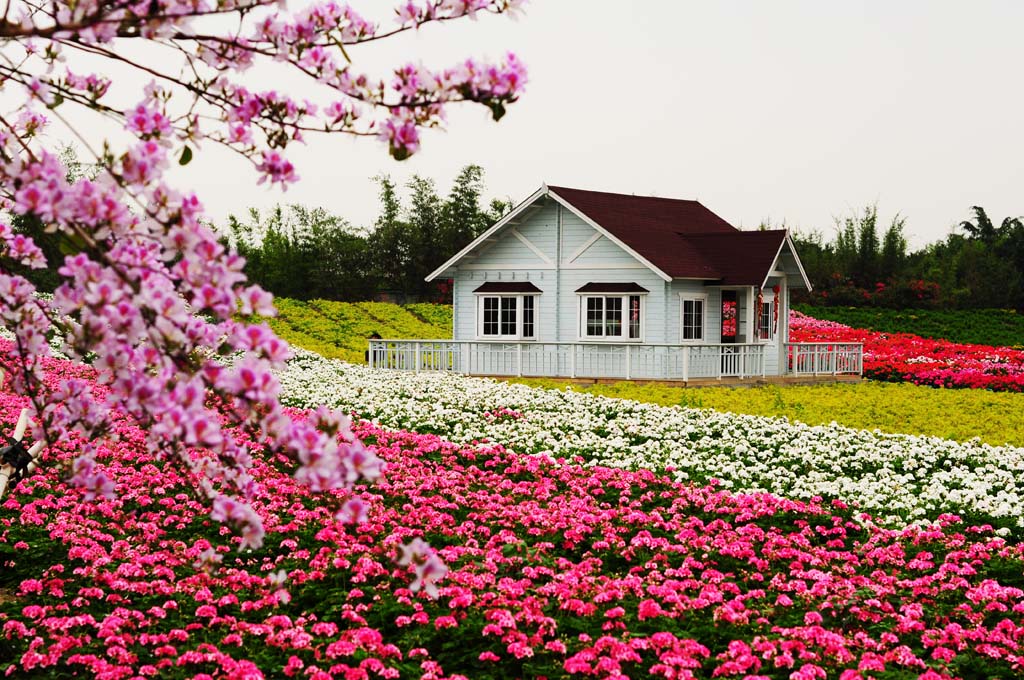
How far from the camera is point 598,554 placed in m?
8.95

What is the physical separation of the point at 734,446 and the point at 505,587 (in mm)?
7117

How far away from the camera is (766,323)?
93.7 feet

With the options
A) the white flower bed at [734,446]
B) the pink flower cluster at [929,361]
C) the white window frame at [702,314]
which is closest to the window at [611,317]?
the white window frame at [702,314]

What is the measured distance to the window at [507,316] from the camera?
27.7m

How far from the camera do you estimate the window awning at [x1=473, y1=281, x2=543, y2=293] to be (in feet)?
90.3

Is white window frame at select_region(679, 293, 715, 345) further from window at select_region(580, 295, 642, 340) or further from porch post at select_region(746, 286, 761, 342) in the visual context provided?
window at select_region(580, 295, 642, 340)

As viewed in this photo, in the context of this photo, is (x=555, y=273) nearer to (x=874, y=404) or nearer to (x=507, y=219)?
(x=507, y=219)

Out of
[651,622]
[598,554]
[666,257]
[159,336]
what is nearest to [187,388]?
[159,336]

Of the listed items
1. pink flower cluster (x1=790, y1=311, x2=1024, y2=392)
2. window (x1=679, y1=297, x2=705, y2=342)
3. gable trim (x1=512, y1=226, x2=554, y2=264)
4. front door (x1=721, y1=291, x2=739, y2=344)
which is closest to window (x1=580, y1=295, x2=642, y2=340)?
window (x1=679, y1=297, x2=705, y2=342)

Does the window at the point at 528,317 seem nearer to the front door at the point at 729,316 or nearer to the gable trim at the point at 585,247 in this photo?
the gable trim at the point at 585,247

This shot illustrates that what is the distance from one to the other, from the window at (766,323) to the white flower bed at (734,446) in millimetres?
10077

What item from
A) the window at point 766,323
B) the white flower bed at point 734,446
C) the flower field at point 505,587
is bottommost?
the flower field at point 505,587

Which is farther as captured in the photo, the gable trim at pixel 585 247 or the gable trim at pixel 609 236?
the gable trim at pixel 585 247

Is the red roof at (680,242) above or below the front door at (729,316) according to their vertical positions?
above
